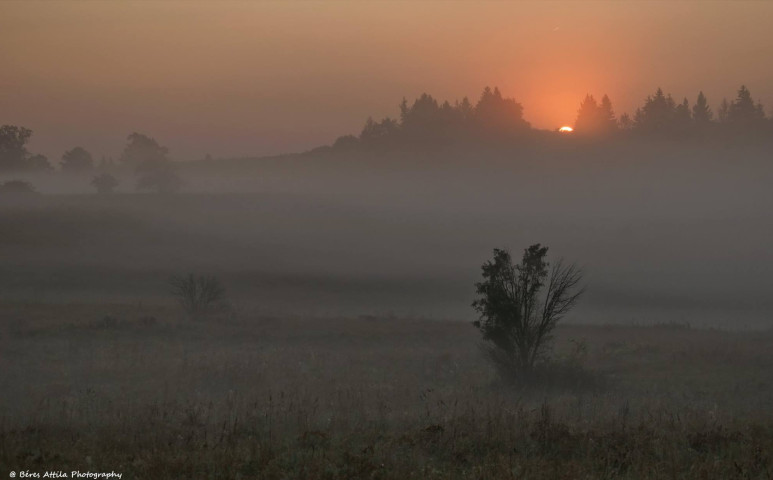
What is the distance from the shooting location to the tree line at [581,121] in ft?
444

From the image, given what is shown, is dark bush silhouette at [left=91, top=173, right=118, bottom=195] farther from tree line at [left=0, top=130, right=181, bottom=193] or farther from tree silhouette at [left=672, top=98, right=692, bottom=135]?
tree silhouette at [left=672, top=98, right=692, bottom=135]

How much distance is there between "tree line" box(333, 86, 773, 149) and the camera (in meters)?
135

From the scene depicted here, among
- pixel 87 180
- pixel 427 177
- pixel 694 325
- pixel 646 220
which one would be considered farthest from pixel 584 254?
pixel 87 180

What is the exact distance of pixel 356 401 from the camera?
16.5 m

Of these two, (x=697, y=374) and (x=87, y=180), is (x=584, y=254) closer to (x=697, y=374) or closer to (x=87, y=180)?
(x=697, y=374)

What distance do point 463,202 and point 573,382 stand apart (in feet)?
313

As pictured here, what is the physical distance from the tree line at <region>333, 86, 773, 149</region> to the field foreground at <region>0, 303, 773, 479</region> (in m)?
109

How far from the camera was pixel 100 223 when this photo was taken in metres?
78.8

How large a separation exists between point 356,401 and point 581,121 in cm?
14219

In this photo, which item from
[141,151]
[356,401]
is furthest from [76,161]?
[356,401]

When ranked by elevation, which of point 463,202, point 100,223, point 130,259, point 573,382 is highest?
point 463,202

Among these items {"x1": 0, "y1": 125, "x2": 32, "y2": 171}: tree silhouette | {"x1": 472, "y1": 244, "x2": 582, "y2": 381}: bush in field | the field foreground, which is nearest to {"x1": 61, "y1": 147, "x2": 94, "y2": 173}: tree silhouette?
{"x1": 0, "y1": 125, "x2": 32, "y2": 171}: tree silhouette

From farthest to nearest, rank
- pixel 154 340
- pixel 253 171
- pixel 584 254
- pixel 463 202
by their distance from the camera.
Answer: pixel 253 171
pixel 463 202
pixel 584 254
pixel 154 340

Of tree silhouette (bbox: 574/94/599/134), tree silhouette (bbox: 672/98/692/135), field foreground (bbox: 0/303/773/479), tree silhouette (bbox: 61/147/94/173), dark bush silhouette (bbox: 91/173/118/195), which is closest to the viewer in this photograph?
field foreground (bbox: 0/303/773/479)
